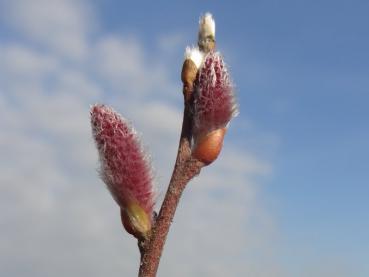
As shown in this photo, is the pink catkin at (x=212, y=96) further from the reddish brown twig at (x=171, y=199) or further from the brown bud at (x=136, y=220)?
the brown bud at (x=136, y=220)

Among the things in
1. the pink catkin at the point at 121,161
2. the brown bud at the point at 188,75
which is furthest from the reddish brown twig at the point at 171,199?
the pink catkin at the point at 121,161

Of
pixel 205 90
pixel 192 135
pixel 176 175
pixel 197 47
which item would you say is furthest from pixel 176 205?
pixel 197 47

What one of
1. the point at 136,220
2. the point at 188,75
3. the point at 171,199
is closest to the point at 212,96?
the point at 188,75

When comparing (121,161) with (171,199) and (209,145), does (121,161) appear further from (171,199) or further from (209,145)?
(209,145)

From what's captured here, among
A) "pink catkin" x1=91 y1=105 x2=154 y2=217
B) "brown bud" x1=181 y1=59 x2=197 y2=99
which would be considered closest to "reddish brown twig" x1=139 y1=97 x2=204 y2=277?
"brown bud" x1=181 y1=59 x2=197 y2=99

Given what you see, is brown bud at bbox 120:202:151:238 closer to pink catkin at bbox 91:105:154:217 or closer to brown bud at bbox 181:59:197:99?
pink catkin at bbox 91:105:154:217

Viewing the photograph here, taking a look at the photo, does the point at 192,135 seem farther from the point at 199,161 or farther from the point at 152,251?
the point at 152,251
